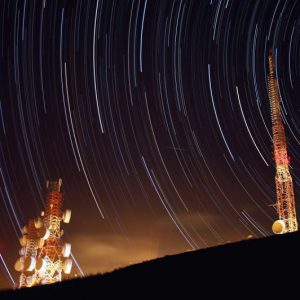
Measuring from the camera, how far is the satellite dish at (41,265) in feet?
106

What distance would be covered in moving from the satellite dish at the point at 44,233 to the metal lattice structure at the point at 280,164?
58.5ft

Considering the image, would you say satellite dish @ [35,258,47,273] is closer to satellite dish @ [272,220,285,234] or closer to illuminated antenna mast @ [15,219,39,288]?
illuminated antenna mast @ [15,219,39,288]

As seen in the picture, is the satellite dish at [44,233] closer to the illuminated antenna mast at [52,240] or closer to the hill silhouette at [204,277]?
the illuminated antenna mast at [52,240]

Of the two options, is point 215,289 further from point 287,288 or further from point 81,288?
point 81,288

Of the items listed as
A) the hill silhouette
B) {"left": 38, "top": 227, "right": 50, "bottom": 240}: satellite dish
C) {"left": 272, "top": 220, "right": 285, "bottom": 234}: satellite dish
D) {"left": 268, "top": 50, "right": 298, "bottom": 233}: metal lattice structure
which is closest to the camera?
the hill silhouette

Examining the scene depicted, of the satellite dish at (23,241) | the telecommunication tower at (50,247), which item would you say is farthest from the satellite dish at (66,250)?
the satellite dish at (23,241)

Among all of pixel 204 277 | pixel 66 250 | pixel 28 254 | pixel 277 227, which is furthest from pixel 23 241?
pixel 204 277

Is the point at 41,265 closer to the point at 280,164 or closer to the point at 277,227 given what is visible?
the point at 277,227

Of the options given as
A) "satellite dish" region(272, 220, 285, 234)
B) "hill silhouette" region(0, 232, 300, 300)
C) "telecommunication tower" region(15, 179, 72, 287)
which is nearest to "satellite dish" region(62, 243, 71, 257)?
"telecommunication tower" region(15, 179, 72, 287)

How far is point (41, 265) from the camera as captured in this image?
107 feet

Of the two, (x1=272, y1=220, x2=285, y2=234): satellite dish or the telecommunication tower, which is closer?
(x1=272, y1=220, x2=285, y2=234): satellite dish

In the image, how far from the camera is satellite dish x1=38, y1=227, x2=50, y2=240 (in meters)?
33.1

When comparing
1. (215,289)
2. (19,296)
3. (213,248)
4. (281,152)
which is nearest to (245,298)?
(215,289)

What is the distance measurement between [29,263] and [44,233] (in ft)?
8.22
